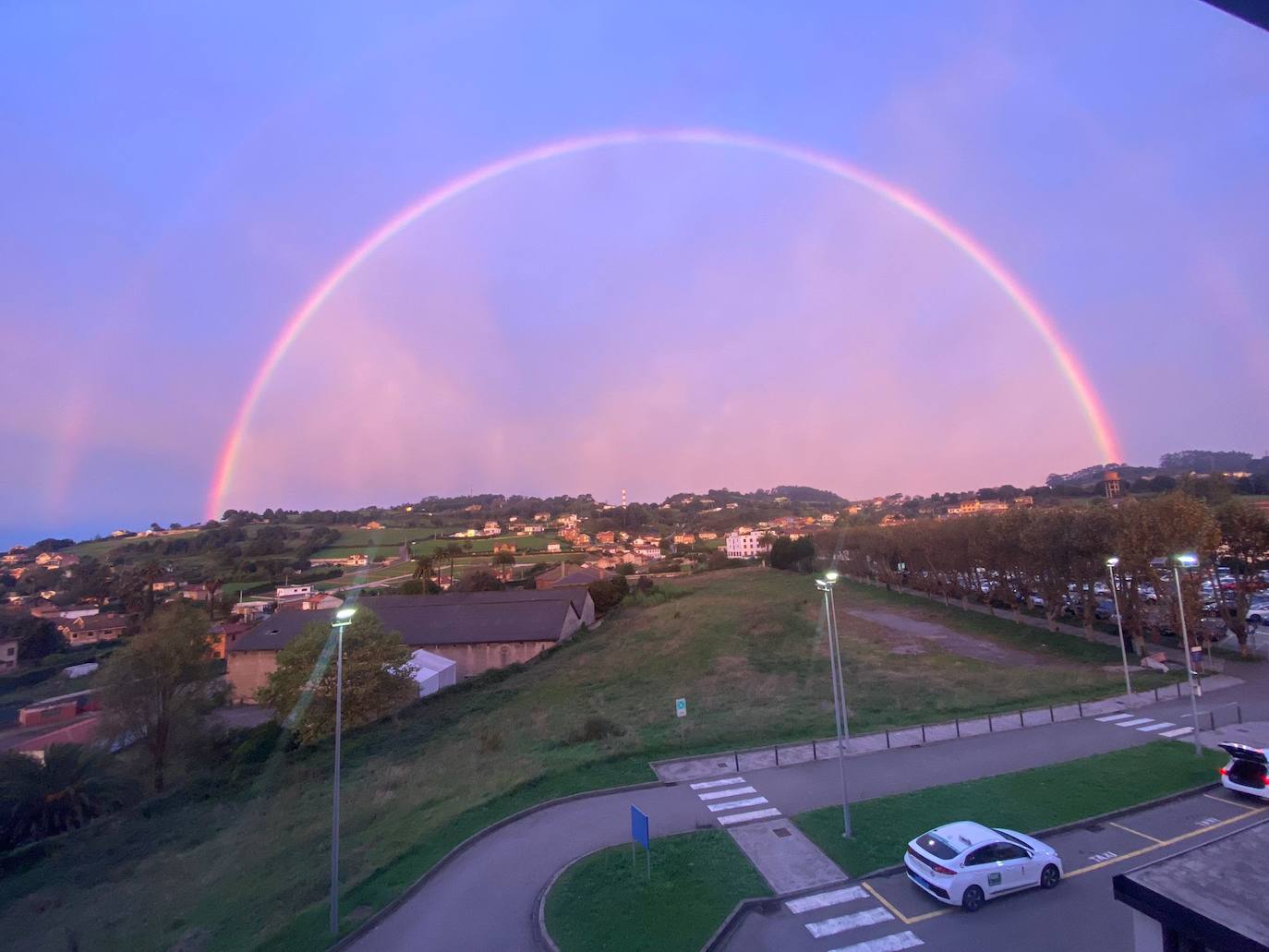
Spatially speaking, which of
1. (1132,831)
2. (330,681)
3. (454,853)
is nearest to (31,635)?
(330,681)

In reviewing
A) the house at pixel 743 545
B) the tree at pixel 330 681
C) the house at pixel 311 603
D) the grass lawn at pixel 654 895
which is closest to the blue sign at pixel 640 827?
the grass lawn at pixel 654 895

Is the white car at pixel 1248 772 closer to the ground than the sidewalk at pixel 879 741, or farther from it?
farther from it

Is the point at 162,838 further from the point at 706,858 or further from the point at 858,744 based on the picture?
the point at 858,744

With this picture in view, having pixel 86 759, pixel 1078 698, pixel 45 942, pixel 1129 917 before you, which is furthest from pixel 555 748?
pixel 86 759

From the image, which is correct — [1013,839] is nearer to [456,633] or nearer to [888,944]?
[888,944]

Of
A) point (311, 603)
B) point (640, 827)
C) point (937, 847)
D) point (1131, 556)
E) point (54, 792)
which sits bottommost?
point (54, 792)

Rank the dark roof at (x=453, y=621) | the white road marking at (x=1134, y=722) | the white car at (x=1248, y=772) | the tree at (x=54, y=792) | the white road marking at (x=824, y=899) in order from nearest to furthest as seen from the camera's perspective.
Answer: the white road marking at (x=824, y=899) → the white car at (x=1248, y=772) → the white road marking at (x=1134, y=722) → the tree at (x=54, y=792) → the dark roof at (x=453, y=621)

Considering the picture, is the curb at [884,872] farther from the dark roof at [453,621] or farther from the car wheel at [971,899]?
the dark roof at [453,621]

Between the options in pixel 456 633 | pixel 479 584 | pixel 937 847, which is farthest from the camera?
pixel 479 584
